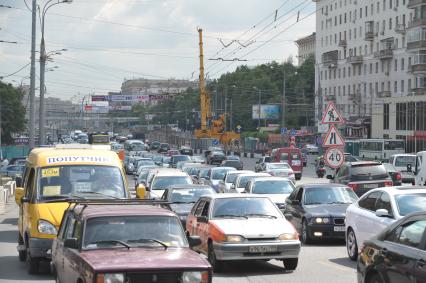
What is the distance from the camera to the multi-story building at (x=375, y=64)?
97.5 metres

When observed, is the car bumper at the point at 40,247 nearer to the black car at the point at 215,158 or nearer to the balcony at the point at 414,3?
the black car at the point at 215,158

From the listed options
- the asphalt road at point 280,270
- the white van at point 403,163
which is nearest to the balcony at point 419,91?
the white van at point 403,163

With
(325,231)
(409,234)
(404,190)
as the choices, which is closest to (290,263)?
(404,190)

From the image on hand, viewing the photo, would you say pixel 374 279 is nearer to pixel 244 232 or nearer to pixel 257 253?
pixel 257 253

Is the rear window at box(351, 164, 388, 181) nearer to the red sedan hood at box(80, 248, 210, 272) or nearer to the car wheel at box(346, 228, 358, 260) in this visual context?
the car wheel at box(346, 228, 358, 260)

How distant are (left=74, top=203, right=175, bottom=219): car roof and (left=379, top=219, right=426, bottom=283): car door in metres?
2.55

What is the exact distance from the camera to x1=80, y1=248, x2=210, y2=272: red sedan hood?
905 centimetres

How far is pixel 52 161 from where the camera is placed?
653 inches

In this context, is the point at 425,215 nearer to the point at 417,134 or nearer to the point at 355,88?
the point at 417,134

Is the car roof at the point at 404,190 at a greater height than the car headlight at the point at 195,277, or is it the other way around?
the car roof at the point at 404,190

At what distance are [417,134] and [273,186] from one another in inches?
2500

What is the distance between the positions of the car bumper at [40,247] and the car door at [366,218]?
17.8 feet

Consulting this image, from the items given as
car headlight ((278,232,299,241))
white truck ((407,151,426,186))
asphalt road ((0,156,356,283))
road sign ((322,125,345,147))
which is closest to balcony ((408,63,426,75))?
white truck ((407,151,426,186))

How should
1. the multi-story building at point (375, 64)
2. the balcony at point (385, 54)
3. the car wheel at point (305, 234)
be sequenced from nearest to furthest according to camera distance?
the car wheel at point (305, 234), the multi-story building at point (375, 64), the balcony at point (385, 54)
